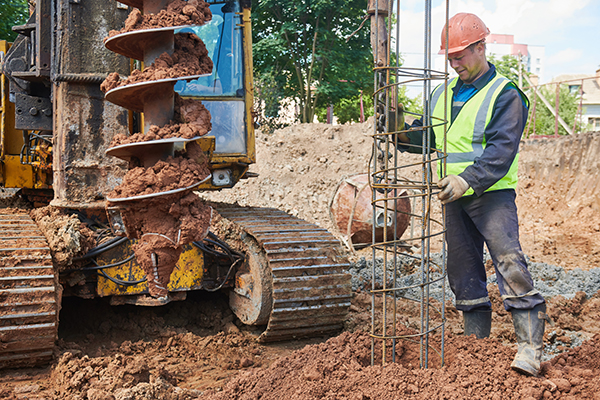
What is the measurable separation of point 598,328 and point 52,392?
4443mm

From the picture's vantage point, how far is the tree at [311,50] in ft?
60.0

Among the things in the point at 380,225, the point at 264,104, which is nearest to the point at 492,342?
the point at 380,225

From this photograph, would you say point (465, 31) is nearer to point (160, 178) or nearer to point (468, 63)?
point (468, 63)

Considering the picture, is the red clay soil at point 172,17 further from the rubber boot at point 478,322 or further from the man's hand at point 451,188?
the rubber boot at point 478,322

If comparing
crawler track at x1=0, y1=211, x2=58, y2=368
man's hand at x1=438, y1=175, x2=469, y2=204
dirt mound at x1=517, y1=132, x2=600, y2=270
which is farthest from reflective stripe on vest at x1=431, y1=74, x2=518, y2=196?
dirt mound at x1=517, y1=132, x2=600, y2=270

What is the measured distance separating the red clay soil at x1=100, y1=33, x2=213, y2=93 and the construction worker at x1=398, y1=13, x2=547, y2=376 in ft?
4.35

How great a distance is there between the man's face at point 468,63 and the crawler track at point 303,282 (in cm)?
166

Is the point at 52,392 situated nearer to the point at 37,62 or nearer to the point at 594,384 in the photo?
the point at 37,62

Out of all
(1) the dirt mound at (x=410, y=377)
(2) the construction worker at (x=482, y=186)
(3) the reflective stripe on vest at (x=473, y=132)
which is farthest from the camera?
(3) the reflective stripe on vest at (x=473, y=132)

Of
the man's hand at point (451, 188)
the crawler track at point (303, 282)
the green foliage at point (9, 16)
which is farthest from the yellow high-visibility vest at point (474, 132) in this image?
the green foliage at point (9, 16)

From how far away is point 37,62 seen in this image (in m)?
3.83

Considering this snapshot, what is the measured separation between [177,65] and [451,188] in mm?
1532

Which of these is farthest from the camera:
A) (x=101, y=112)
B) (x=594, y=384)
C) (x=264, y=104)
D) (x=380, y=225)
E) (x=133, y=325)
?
(x=264, y=104)

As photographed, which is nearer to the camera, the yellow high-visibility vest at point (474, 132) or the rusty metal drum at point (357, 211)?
the yellow high-visibility vest at point (474, 132)
